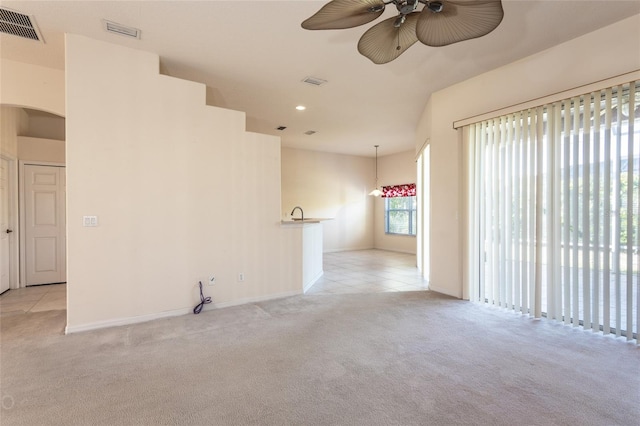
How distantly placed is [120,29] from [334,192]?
23.0 feet

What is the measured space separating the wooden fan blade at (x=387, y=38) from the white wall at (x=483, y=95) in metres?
2.20

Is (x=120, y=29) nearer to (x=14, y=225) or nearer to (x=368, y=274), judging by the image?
(x=14, y=225)

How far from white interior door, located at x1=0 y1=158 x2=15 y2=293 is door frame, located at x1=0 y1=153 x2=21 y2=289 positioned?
2cm

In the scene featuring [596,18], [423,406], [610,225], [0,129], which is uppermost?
[596,18]

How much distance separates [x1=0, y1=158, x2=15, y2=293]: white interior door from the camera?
4539 mm

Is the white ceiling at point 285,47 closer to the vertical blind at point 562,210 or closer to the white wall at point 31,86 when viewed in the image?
the white wall at point 31,86

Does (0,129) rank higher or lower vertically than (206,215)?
higher

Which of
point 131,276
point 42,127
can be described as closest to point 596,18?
point 131,276

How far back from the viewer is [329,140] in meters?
7.75

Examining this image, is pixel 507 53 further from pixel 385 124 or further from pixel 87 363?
pixel 87 363

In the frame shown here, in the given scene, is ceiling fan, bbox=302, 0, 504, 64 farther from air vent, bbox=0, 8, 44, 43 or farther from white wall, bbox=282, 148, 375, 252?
white wall, bbox=282, 148, 375, 252

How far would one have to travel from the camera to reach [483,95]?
3.97 meters

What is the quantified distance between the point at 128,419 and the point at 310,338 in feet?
5.18

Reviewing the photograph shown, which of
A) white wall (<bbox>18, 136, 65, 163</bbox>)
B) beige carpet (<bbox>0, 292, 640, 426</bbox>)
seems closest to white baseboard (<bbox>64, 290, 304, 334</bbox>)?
beige carpet (<bbox>0, 292, 640, 426</bbox>)
